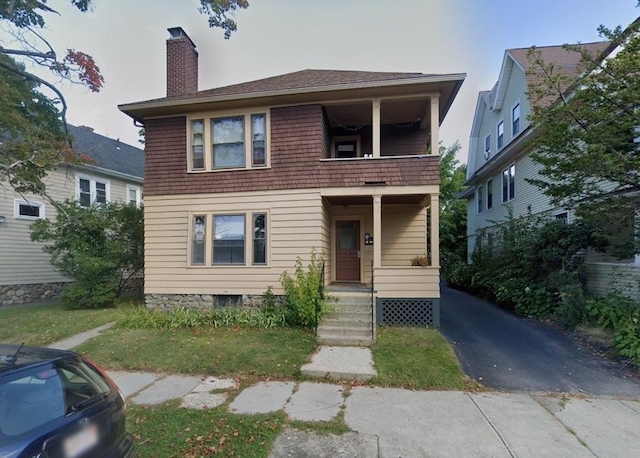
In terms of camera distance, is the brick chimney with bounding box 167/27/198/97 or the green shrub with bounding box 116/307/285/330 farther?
the brick chimney with bounding box 167/27/198/97

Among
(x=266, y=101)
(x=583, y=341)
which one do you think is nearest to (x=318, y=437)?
(x=583, y=341)

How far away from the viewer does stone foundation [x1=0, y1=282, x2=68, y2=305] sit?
12367 millimetres

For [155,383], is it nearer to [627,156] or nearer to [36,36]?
[627,156]

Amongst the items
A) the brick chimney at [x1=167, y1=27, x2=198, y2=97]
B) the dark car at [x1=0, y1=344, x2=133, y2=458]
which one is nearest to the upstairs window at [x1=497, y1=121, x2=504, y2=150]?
the brick chimney at [x1=167, y1=27, x2=198, y2=97]

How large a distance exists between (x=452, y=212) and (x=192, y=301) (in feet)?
70.8

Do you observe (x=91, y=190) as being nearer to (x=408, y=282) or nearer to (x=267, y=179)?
(x=267, y=179)

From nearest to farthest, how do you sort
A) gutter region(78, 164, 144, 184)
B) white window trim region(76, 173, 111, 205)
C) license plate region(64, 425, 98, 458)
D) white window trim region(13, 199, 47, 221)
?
1. license plate region(64, 425, 98, 458)
2. white window trim region(13, 199, 47, 221)
3. white window trim region(76, 173, 111, 205)
4. gutter region(78, 164, 144, 184)

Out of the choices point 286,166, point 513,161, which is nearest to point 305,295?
point 286,166

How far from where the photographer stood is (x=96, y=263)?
9.98 m

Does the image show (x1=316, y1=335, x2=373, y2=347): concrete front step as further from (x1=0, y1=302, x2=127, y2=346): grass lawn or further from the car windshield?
(x1=0, y1=302, x2=127, y2=346): grass lawn

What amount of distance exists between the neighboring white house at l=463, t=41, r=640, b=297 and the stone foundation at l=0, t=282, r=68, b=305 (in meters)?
18.8

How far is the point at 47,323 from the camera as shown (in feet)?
28.0

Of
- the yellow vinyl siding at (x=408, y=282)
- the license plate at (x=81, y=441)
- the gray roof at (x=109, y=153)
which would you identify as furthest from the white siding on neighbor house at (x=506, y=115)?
the gray roof at (x=109, y=153)

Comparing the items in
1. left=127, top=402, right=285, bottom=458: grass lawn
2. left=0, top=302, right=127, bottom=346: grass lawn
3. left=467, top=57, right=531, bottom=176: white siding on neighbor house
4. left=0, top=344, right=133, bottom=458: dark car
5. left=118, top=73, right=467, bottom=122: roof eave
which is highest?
left=467, top=57, right=531, bottom=176: white siding on neighbor house
